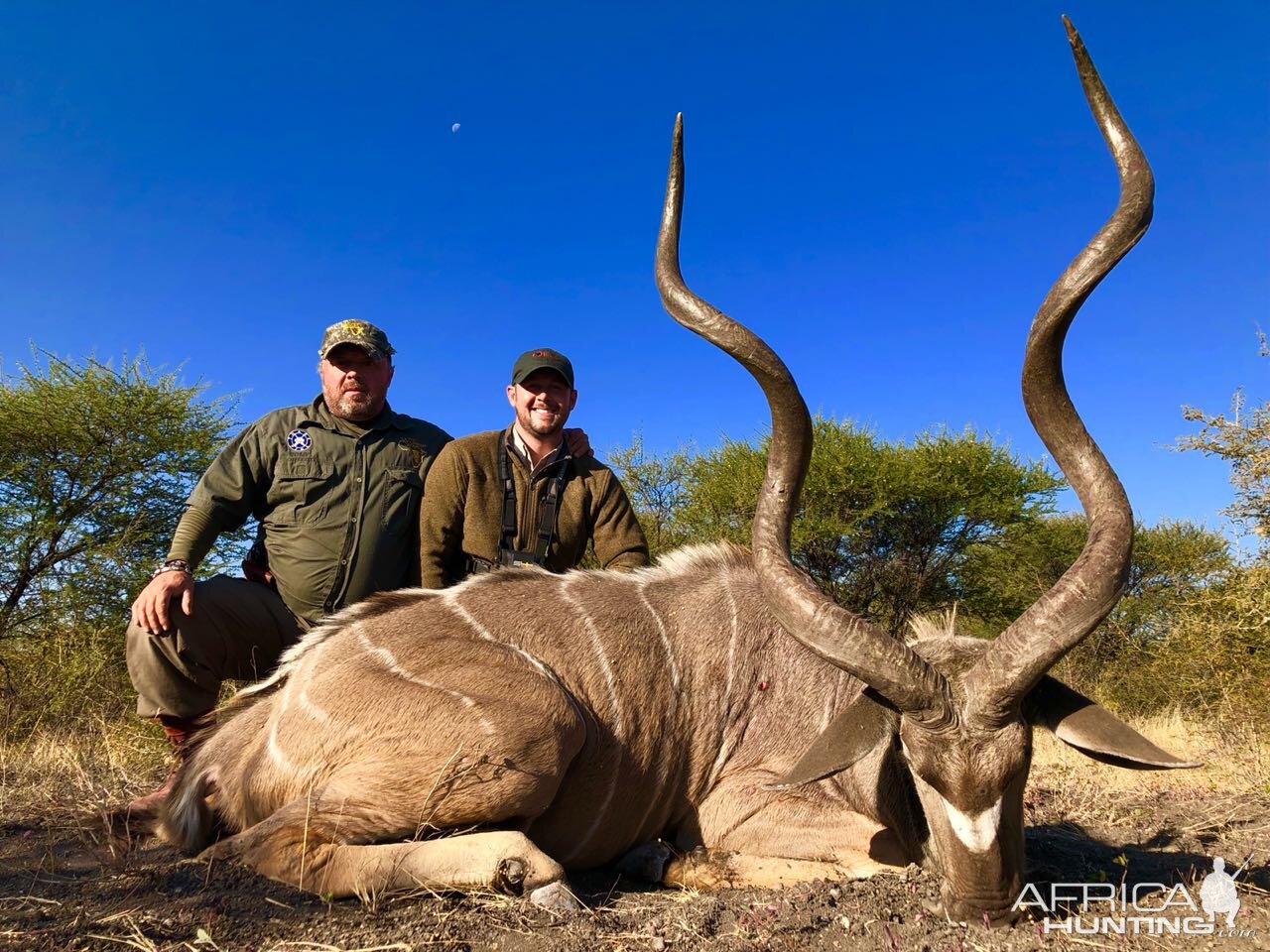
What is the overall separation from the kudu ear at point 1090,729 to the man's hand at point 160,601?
136 inches

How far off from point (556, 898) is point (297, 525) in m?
2.66

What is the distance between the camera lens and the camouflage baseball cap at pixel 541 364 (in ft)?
14.9

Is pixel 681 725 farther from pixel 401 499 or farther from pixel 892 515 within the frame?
pixel 892 515

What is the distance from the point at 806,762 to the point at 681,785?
2.55ft

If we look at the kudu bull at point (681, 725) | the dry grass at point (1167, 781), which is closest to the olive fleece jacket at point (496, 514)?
the kudu bull at point (681, 725)

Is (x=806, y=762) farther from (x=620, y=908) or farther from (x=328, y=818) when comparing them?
(x=328, y=818)

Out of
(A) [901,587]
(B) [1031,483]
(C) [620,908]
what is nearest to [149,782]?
(C) [620,908]

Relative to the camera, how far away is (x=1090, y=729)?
2.59m

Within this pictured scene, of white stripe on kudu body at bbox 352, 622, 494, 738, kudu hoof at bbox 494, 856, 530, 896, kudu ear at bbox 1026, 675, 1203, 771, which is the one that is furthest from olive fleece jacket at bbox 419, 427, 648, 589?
kudu ear at bbox 1026, 675, 1203, 771

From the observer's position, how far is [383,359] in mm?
4793

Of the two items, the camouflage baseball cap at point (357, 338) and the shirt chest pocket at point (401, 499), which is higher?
the camouflage baseball cap at point (357, 338)

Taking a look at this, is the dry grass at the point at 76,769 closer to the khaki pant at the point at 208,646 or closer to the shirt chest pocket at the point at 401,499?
the khaki pant at the point at 208,646

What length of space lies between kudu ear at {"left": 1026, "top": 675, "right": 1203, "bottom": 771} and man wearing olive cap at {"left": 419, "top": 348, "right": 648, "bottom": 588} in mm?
2139

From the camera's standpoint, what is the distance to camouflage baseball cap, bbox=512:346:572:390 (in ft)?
14.9
